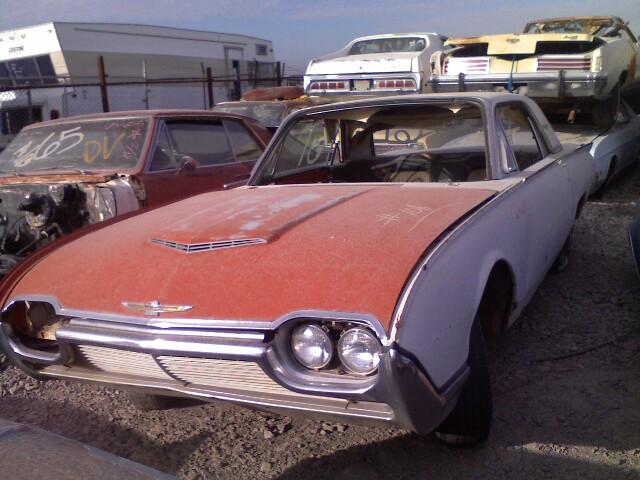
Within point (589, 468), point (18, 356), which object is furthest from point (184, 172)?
point (589, 468)

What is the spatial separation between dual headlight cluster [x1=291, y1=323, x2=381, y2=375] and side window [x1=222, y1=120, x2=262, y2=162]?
3913mm

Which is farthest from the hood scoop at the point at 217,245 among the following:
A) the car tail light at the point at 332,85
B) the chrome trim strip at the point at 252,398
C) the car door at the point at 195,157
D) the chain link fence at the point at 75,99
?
the chain link fence at the point at 75,99

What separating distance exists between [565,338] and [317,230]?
186 cm

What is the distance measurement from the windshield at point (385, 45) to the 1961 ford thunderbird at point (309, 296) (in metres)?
6.01

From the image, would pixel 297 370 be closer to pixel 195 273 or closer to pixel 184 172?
pixel 195 273

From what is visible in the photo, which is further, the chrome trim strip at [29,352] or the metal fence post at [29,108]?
the metal fence post at [29,108]

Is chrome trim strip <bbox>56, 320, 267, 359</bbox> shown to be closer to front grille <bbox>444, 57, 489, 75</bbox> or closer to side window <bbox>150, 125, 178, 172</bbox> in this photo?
side window <bbox>150, 125, 178, 172</bbox>

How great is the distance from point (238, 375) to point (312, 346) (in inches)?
11.8

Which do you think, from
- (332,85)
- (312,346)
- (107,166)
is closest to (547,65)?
(332,85)

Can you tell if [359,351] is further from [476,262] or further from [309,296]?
[476,262]

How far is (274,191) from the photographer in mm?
3500

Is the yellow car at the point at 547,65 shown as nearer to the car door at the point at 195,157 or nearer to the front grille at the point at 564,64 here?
the front grille at the point at 564,64

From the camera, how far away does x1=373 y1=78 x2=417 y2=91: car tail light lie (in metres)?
8.16

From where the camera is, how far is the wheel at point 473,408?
8.05ft
